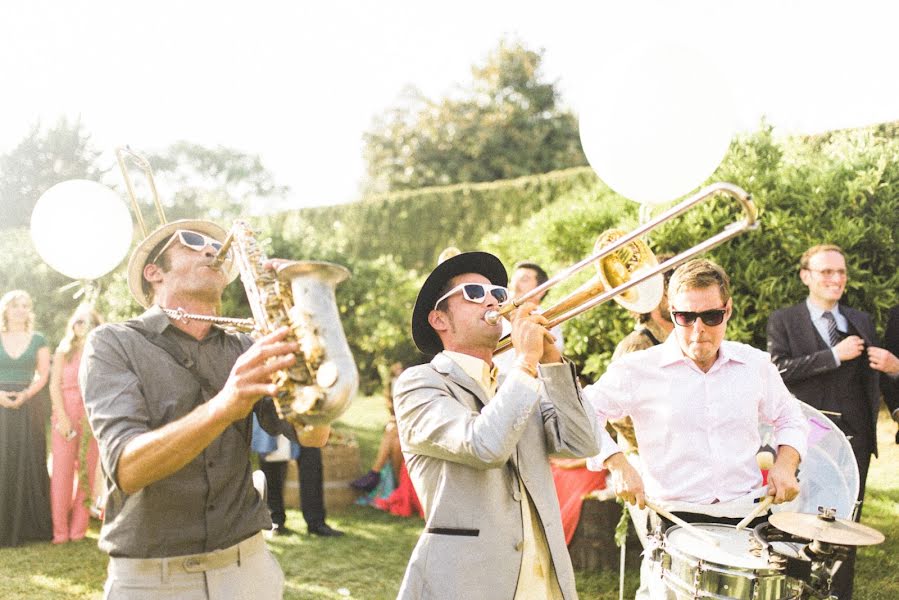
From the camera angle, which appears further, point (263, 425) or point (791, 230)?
point (791, 230)

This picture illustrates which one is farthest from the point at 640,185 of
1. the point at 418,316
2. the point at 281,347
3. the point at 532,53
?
the point at 532,53

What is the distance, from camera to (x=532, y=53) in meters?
33.0

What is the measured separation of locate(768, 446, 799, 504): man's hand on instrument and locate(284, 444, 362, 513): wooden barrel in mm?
5840

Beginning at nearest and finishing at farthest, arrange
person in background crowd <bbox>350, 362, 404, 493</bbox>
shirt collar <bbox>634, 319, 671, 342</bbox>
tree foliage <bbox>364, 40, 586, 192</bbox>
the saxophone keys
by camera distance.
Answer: the saxophone keys → shirt collar <bbox>634, 319, 671, 342</bbox> → person in background crowd <bbox>350, 362, 404, 493</bbox> → tree foliage <bbox>364, 40, 586, 192</bbox>

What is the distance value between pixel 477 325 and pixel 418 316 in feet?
1.14

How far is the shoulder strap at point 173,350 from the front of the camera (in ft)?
8.30

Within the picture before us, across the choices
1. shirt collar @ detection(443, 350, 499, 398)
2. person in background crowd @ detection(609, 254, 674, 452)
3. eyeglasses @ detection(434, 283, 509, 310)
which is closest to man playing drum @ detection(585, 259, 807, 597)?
shirt collar @ detection(443, 350, 499, 398)

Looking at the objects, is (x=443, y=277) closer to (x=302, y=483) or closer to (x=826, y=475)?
(x=826, y=475)

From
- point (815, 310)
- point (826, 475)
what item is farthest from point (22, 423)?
point (815, 310)

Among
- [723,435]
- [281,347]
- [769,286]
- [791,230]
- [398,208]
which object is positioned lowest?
[723,435]

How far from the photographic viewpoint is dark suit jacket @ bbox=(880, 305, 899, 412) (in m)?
5.53

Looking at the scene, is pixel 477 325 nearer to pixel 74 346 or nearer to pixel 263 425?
pixel 263 425

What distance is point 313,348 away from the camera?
1.87m

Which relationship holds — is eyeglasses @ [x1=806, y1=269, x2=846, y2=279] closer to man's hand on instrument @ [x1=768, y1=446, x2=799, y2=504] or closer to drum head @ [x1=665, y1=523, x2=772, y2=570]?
man's hand on instrument @ [x1=768, y1=446, x2=799, y2=504]
